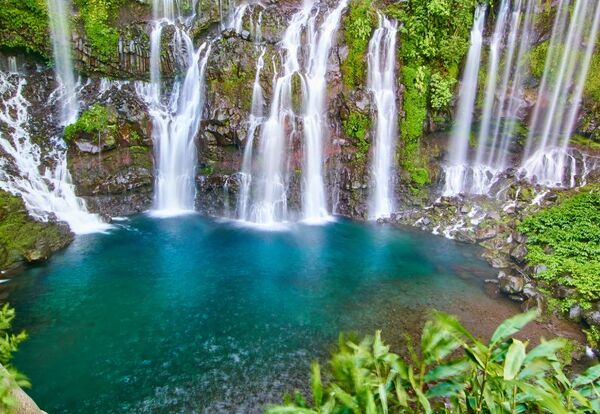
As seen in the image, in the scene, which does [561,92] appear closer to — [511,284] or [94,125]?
[511,284]

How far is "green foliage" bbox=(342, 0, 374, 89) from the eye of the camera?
709 inches

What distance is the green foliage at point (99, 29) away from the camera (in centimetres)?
1833

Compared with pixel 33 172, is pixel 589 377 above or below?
above

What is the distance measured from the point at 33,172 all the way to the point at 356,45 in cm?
1511

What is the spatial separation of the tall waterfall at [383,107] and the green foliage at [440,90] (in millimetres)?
1726

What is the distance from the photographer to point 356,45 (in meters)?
18.1

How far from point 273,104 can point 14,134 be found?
1122cm

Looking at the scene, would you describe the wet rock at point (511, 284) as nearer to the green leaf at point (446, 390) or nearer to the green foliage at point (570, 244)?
the green foliage at point (570, 244)

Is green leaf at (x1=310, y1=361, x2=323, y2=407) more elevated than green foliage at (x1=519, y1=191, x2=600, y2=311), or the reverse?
green leaf at (x1=310, y1=361, x2=323, y2=407)

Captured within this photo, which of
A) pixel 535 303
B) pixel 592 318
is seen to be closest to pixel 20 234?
pixel 535 303

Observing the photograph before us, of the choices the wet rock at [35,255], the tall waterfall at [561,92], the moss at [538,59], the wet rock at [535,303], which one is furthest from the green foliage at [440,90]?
the wet rock at [35,255]

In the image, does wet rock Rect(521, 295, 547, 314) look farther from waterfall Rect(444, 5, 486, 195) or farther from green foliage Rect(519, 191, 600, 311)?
waterfall Rect(444, 5, 486, 195)

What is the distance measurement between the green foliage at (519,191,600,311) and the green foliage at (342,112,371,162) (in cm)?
742

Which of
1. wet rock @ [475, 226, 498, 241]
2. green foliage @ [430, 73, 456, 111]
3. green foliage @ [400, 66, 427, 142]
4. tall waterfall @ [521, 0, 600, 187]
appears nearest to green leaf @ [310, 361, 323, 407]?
wet rock @ [475, 226, 498, 241]
